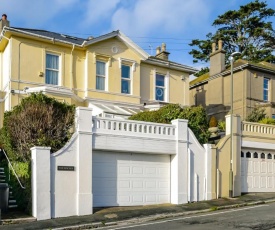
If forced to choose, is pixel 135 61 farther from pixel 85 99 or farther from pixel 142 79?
pixel 85 99

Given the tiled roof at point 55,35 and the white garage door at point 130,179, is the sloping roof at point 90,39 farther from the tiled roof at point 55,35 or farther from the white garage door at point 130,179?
the white garage door at point 130,179

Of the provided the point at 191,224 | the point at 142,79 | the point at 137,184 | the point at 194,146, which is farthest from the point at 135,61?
the point at 191,224

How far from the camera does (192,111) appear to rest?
2019 centimetres

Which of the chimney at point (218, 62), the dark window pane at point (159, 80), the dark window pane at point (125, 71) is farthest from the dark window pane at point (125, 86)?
the chimney at point (218, 62)

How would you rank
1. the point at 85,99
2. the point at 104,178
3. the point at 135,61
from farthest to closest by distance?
1. the point at 135,61
2. the point at 85,99
3. the point at 104,178

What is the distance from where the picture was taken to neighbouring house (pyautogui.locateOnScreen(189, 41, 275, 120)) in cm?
3291

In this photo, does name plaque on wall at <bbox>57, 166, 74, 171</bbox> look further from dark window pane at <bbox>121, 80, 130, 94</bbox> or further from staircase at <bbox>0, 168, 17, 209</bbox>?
dark window pane at <bbox>121, 80, 130, 94</bbox>

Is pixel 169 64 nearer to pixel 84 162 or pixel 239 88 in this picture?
pixel 239 88

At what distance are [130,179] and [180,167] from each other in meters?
2.34

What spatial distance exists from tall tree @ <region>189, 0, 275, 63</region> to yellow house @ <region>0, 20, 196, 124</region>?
2430 centimetres

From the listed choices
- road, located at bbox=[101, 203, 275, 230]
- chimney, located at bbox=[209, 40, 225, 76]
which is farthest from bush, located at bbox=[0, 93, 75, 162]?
chimney, located at bbox=[209, 40, 225, 76]

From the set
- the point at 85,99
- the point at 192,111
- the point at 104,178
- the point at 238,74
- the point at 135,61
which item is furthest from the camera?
the point at 238,74

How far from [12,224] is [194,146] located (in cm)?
856

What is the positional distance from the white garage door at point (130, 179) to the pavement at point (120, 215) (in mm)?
437
